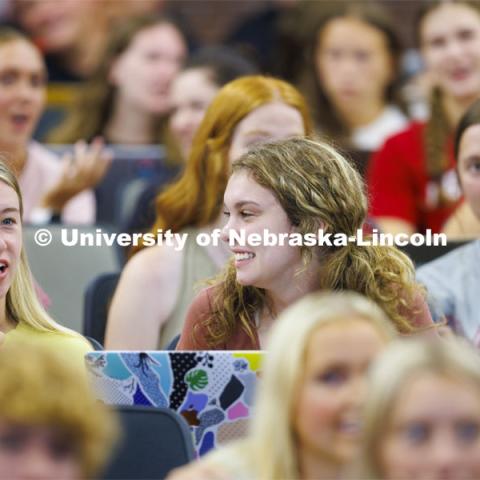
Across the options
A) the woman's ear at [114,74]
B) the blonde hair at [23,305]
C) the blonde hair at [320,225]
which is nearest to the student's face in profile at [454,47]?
the woman's ear at [114,74]

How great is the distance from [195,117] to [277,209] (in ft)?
7.36

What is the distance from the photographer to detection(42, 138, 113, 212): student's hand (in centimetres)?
506

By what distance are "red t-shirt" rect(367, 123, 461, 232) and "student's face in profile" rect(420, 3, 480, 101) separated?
0.80 feet

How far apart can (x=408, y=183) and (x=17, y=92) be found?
4.80 ft

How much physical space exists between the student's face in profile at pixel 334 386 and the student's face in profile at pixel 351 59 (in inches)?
167

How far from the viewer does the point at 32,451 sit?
6.10 ft

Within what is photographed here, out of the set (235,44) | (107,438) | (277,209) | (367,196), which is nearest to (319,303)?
(107,438)

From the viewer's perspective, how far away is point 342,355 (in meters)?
2.05

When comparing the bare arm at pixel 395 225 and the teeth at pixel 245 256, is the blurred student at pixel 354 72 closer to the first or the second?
the bare arm at pixel 395 225

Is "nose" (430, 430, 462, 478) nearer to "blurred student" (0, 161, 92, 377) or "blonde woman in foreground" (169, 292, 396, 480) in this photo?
"blonde woman in foreground" (169, 292, 396, 480)

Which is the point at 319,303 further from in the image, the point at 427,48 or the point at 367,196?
the point at 427,48

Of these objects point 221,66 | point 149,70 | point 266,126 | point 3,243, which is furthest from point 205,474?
point 149,70

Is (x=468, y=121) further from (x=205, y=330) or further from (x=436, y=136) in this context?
(x=436, y=136)

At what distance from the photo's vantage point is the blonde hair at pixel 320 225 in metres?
3.13
